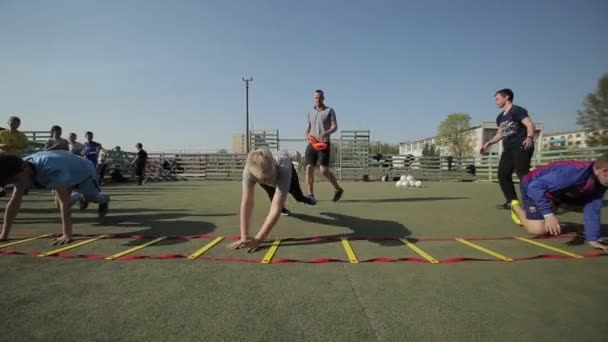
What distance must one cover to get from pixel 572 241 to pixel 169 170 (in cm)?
2151

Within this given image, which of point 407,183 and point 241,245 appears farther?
point 407,183

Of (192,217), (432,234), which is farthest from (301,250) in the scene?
(192,217)

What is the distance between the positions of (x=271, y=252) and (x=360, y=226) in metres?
1.61

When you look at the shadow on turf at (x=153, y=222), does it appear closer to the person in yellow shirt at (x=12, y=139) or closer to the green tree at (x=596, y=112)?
the person in yellow shirt at (x=12, y=139)

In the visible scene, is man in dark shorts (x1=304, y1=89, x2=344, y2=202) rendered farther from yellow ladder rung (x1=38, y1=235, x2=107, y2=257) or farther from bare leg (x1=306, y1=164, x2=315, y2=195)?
yellow ladder rung (x1=38, y1=235, x2=107, y2=257)

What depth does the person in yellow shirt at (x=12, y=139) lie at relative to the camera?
567cm

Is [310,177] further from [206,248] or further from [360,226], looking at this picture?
[206,248]

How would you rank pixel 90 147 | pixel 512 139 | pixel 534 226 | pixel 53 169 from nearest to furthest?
pixel 53 169
pixel 534 226
pixel 512 139
pixel 90 147

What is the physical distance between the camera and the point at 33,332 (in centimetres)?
148

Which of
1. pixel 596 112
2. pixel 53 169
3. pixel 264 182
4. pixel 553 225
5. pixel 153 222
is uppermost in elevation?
pixel 596 112

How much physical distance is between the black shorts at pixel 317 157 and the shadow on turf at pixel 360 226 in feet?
4.42

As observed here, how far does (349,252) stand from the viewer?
9.46 ft

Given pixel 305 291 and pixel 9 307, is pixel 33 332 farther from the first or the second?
pixel 305 291

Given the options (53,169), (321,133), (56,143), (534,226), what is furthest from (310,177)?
(56,143)
